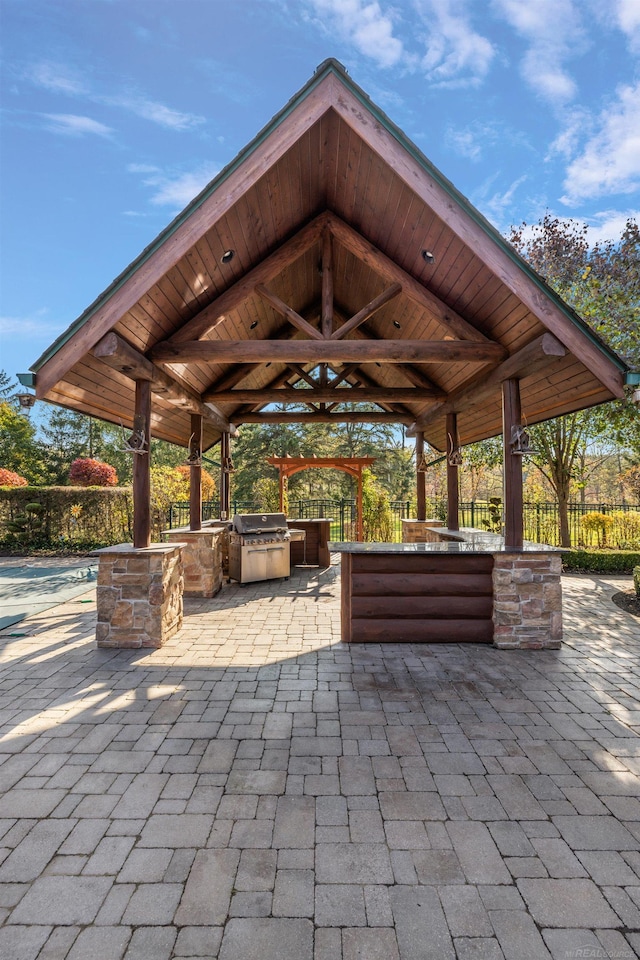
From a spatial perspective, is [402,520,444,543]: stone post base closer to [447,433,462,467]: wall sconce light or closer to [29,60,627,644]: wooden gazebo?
[447,433,462,467]: wall sconce light

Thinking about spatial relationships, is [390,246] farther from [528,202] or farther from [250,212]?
[528,202]

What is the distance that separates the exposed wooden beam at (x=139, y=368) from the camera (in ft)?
14.2

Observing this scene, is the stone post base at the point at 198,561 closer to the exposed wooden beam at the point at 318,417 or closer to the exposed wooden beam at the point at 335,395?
the exposed wooden beam at the point at 335,395

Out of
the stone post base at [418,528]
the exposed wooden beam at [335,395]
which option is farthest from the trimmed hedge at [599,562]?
the exposed wooden beam at [335,395]

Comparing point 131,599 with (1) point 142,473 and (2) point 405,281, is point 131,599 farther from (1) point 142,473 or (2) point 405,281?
(2) point 405,281

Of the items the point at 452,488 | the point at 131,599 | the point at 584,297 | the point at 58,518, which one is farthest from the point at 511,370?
the point at 58,518

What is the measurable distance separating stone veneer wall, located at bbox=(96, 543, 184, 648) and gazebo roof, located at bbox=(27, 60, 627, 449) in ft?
6.13

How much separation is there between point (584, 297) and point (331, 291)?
6749 millimetres

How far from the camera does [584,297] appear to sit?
361 inches

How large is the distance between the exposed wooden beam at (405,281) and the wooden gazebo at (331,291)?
2 cm

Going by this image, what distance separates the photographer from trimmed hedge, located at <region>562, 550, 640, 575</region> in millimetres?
9297

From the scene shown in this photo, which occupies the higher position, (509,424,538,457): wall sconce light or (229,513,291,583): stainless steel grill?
(509,424,538,457): wall sconce light

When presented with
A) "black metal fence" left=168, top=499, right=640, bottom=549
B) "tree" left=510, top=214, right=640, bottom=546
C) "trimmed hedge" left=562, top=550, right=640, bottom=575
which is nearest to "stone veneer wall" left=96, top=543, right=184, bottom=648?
"black metal fence" left=168, top=499, right=640, bottom=549

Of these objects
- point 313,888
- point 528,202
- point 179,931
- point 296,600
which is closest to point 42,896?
point 179,931
